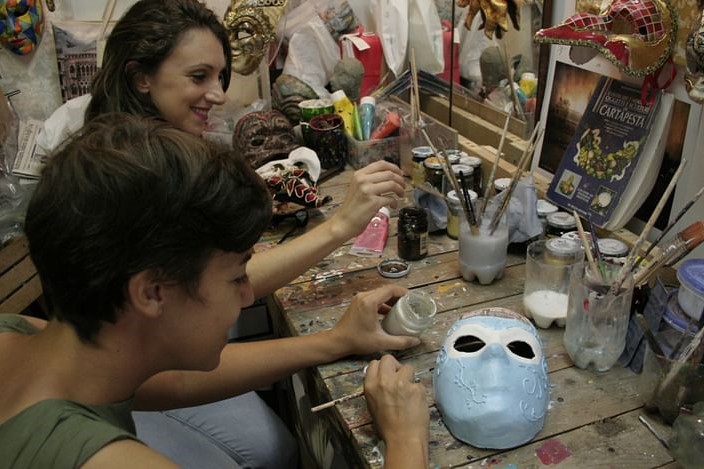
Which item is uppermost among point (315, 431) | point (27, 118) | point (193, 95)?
point (193, 95)

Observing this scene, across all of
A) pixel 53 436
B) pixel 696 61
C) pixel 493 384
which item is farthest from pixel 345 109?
pixel 53 436

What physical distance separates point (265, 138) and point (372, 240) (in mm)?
537

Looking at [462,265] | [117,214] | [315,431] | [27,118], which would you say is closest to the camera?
[117,214]

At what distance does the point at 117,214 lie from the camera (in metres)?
0.58

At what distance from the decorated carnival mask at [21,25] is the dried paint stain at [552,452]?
6.67 ft

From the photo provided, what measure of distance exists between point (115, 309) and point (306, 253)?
20.9 inches

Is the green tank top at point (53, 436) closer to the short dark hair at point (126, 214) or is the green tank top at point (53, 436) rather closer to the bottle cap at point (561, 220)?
the short dark hair at point (126, 214)

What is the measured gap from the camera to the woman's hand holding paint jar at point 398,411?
2.40 feet

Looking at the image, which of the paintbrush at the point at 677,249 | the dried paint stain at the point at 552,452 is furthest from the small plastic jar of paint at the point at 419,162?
the dried paint stain at the point at 552,452

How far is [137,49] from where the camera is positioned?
52.4 inches

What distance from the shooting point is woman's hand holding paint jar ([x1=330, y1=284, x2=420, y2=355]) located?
94cm

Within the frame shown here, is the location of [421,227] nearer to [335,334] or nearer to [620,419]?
[335,334]

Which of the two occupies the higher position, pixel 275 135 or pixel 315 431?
pixel 275 135

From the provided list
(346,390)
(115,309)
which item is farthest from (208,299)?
(346,390)
